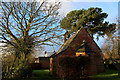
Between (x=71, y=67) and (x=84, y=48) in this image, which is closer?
(x=71, y=67)

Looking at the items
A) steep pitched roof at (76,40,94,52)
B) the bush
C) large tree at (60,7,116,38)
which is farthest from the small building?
large tree at (60,7,116,38)

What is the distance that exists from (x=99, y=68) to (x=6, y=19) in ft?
49.6

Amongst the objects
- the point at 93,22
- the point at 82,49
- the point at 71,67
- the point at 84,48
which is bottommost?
the point at 71,67

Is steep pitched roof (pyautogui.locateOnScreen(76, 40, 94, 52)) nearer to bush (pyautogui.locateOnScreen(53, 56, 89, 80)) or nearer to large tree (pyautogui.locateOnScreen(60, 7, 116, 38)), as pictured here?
bush (pyautogui.locateOnScreen(53, 56, 89, 80))

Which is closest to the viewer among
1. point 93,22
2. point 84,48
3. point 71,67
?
point 71,67

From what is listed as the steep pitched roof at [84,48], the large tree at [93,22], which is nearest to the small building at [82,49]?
the steep pitched roof at [84,48]

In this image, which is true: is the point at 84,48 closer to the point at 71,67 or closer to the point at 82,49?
the point at 82,49

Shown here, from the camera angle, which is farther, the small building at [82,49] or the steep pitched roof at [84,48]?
the steep pitched roof at [84,48]

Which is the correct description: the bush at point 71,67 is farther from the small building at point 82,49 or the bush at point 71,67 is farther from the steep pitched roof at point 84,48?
the steep pitched roof at point 84,48

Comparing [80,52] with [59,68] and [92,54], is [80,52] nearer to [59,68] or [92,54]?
[92,54]

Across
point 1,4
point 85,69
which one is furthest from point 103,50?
point 1,4

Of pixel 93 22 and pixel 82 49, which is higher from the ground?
pixel 93 22

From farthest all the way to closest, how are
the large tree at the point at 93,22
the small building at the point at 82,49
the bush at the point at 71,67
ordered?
the large tree at the point at 93,22, the small building at the point at 82,49, the bush at the point at 71,67

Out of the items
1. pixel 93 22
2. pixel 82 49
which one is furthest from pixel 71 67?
pixel 93 22
